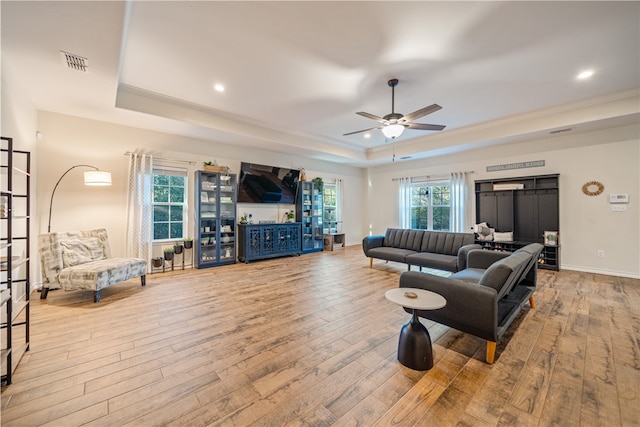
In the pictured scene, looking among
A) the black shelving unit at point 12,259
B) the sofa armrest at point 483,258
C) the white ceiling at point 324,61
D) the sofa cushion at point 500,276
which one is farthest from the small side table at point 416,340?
the black shelving unit at point 12,259

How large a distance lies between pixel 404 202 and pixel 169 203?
6409 mm

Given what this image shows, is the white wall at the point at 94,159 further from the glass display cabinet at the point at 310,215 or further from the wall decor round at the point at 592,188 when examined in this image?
the wall decor round at the point at 592,188

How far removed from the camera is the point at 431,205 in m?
7.59

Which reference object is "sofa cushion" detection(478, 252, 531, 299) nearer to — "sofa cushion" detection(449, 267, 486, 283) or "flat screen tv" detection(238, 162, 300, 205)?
"sofa cushion" detection(449, 267, 486, 283)

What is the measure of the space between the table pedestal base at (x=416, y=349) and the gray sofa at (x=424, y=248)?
246 centimetres

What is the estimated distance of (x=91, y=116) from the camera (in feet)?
14.2

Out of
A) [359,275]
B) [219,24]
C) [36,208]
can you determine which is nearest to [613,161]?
[359,275]

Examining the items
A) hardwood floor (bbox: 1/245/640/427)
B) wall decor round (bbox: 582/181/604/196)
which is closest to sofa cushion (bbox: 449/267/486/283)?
hardwood floor (bbox: 1/245/640/427)

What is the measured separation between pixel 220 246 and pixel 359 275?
10.4 feet

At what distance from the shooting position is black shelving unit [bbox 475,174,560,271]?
5.46 meters

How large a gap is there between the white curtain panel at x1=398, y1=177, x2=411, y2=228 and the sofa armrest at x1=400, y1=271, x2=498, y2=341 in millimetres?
5688

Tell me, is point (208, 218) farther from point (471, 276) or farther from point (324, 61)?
point (471, 276)

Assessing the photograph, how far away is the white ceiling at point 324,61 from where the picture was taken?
7.84 feet

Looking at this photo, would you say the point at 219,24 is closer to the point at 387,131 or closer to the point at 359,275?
the point at 387,131
